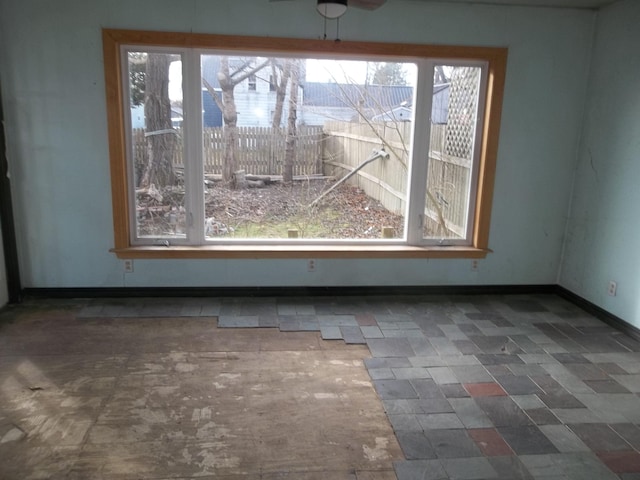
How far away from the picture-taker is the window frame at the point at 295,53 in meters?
3.53

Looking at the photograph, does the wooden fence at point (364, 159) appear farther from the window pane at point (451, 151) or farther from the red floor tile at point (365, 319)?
the red floor tile at point (365, 319)

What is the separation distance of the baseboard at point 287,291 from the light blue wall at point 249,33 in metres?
0.05

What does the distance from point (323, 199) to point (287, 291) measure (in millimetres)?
844

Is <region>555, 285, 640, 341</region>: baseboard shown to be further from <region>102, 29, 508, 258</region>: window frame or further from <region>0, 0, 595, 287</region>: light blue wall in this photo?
<region>102, 29, 508, 258</region>: window frame

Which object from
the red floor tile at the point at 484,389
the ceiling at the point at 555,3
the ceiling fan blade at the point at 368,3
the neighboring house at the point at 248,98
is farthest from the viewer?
the neighboring house at the point at 248,98

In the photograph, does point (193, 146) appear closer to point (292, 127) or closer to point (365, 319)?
point (292, 127)

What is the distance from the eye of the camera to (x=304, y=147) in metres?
3.93

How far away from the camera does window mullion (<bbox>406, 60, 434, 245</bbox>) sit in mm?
3869

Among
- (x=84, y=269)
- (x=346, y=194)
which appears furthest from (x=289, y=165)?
(x=84, y=269)

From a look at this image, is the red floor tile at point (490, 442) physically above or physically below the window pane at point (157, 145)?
below

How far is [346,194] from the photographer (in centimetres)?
407

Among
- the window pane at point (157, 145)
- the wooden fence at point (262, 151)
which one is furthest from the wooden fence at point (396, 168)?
the window pane at point (157, 145)

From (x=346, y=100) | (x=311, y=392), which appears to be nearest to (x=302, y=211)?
(x=346, y=100)

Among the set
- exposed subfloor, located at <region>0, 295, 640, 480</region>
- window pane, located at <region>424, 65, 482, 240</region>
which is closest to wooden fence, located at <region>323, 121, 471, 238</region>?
window pane, located at <region>424, 65, 482, 240</region>
